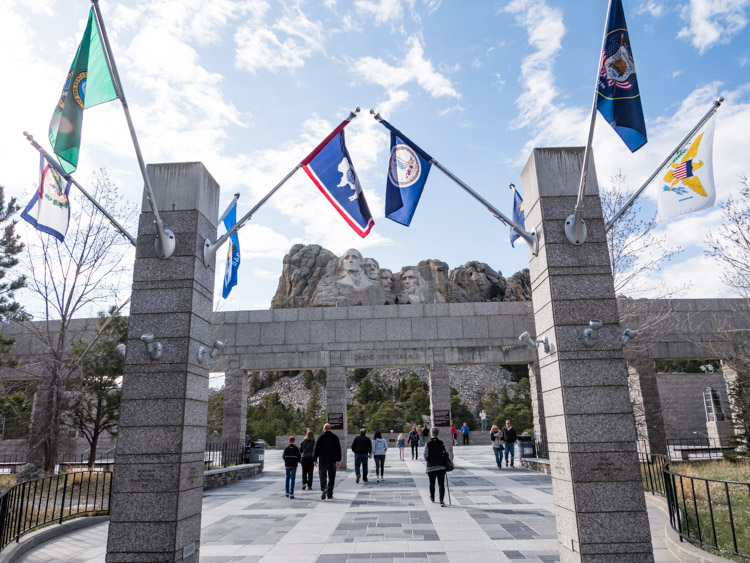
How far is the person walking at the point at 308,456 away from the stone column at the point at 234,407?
6.76 m

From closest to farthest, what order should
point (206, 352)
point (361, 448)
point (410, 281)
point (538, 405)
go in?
point (206, 352)
point (361, 448)
point (538, 405)
point (410, 281)

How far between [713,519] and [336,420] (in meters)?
14.6

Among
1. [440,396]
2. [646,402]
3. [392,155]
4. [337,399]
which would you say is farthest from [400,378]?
[392,155]

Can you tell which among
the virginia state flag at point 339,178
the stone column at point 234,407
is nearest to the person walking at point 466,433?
the stone column at point 234,407

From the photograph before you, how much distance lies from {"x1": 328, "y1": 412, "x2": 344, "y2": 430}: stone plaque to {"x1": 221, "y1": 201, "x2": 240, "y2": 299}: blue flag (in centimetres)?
1187

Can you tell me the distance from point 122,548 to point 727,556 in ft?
25.6

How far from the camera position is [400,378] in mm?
65188

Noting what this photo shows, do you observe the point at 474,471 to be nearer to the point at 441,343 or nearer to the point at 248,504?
the point at 441,343

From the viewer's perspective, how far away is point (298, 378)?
70.2 meters

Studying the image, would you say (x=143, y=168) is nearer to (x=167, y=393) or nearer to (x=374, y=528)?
(x=167, y=393)

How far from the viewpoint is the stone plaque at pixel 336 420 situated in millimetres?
19859

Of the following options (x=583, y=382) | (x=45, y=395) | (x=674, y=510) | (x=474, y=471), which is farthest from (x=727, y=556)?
(x=45, y=395)

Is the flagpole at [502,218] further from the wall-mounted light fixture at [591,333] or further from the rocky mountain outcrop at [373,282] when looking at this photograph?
the rocky mountain outcrop at [373,282]

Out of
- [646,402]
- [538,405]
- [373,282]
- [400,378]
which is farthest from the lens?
[400,378]
